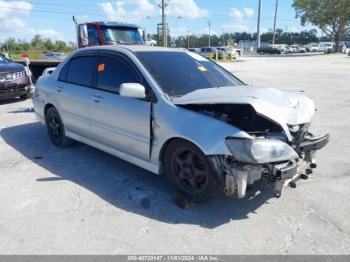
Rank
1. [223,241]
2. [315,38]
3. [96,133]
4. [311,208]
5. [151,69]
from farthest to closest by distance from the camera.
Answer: [315,38] → [96,133] → [151,69] → [311,208] → [223,241]

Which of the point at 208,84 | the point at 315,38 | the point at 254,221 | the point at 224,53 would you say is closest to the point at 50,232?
the point at 254,221

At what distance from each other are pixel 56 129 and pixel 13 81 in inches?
228

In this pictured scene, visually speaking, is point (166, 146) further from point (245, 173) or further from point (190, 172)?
point (245, 173)

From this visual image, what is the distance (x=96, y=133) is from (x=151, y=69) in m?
1.31

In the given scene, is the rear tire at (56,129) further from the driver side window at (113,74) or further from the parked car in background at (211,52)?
the parked car in background at (211,52)

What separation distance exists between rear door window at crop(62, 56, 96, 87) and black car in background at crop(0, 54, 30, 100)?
6.01m

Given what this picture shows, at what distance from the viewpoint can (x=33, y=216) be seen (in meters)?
3.77

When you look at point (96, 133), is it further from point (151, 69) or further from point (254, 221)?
point (254, 221)

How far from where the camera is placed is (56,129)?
613cm

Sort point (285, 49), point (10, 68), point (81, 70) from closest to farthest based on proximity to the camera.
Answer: point (81, 70) → point (10, 68) → point (285, 49)

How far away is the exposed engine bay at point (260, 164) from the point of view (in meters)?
3.42

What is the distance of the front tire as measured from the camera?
362 cm

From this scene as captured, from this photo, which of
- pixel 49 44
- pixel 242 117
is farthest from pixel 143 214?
pixel 49 44

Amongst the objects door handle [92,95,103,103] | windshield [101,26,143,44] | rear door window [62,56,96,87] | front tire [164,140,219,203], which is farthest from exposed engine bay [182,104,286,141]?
windshield [101,26,143,44]
